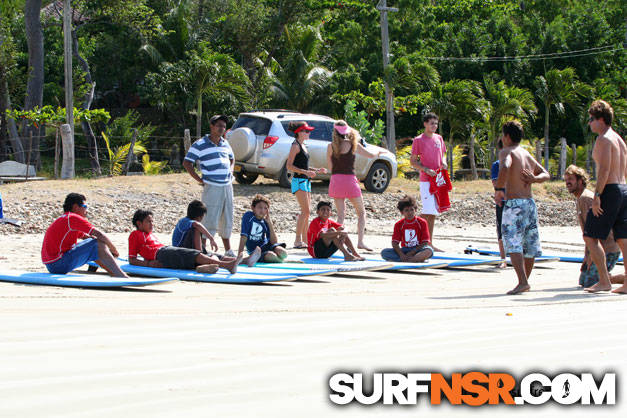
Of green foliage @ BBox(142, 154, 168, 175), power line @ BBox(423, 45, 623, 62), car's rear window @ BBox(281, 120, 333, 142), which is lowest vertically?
green foliage @ BBox(142, 154, 168, 175)

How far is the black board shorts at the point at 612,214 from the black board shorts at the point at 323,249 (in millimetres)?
3484

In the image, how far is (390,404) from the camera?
3.88 meters

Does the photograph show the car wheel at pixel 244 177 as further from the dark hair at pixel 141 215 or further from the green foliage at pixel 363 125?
the dark hair at pixel 141 215

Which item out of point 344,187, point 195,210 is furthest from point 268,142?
point 195,210

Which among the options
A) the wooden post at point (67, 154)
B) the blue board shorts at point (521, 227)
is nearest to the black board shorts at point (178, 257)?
the blue board shorts at point (521, 227)

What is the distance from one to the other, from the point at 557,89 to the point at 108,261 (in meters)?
26.1

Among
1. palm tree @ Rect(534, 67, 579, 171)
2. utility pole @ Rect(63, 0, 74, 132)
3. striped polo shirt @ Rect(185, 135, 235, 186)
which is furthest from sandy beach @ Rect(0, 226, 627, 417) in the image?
palm tree @ Rect(534, 67, 579, 171)

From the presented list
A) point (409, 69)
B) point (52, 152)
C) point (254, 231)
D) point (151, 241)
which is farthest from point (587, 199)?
point (52, 152)

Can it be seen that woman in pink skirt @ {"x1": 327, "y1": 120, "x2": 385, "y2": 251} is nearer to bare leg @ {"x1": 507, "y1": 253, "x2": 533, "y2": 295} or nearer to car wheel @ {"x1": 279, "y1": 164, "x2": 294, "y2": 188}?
bare leg @ {"x1": 507, "y1": 253, "x2": 533, "y2": 295}

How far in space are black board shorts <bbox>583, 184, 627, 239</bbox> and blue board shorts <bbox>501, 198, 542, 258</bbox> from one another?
0.54 meters

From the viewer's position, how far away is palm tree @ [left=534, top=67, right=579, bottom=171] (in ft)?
102

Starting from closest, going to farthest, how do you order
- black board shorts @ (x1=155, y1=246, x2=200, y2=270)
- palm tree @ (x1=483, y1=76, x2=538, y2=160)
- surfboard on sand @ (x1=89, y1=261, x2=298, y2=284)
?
surfboard on sand @ (x1=89, y1=261, x2=298, y2=284) < black board shorts @ (x1=155, y1=246, x2=200, y2=270) < palm tree @ (x1=483, y1=76, x2=538, y2=160)

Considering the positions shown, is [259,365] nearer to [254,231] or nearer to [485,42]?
[254,231]

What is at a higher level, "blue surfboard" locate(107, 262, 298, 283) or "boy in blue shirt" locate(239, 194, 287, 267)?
"boy in blue shirt" locate(239, 194, 287, 267)
